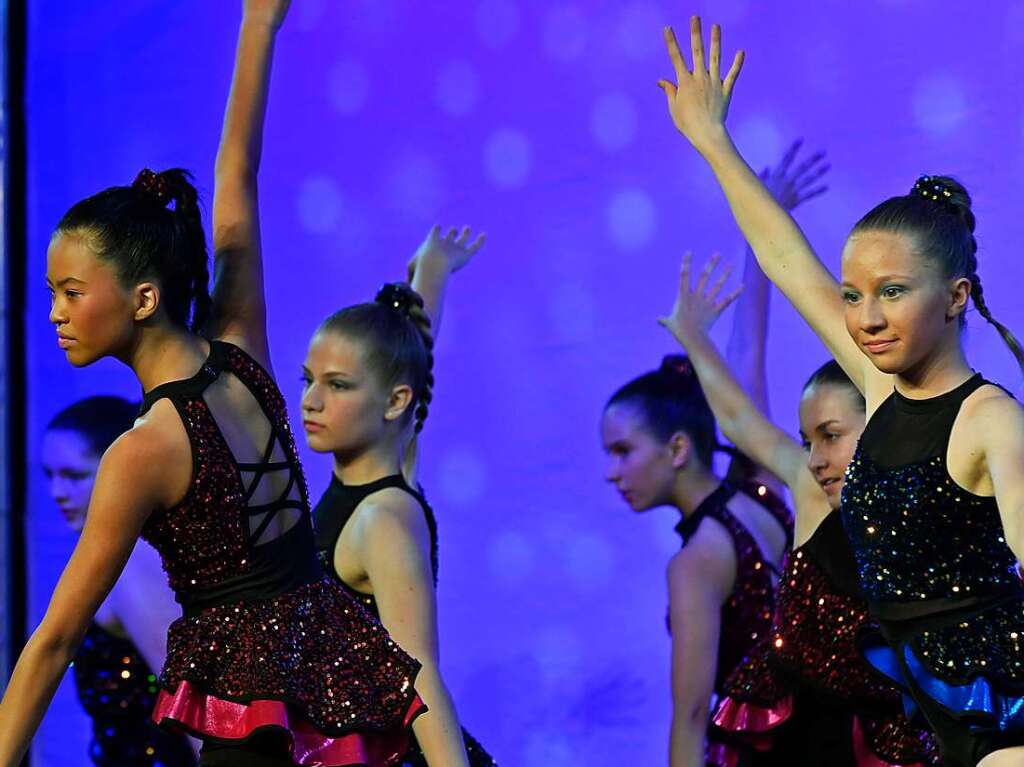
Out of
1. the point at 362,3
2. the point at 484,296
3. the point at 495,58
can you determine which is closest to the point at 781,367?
the point at 484,296

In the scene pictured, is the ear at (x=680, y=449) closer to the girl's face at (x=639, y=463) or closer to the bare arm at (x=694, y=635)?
the girl's face at (x=639, y=463)

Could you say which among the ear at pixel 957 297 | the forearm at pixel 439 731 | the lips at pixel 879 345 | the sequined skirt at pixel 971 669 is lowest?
the sequined skirt at pixel 971 669

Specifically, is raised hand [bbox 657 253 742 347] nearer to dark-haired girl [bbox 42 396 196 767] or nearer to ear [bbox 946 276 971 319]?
dark-haired girl [bbox 42 396 196 767]

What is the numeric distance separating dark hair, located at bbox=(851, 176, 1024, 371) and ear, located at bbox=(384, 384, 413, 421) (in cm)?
114

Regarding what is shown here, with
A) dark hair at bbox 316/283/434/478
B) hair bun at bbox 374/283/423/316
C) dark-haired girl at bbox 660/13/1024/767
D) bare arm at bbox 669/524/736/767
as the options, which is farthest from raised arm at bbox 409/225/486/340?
dark-haired girl at bbox 660/13/1024/767

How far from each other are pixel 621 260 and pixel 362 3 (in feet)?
3.60

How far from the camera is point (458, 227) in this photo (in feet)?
14.5

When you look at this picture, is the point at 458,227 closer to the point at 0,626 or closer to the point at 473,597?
the point at 473,597

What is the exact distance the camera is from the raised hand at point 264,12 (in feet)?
8.56

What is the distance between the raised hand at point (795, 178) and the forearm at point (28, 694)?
2183mm

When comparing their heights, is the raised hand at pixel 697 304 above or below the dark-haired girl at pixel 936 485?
above

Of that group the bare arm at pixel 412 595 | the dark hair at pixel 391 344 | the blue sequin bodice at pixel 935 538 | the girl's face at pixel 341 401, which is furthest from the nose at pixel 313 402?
the blue sequin bodice at pixel 935 538

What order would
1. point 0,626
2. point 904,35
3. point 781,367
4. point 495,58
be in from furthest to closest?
1. point 0,626
2. point 495,58
3. point 781,367
4. point 904,35

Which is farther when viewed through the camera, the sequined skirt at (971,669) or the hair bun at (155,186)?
the hair bun at (155,186)
